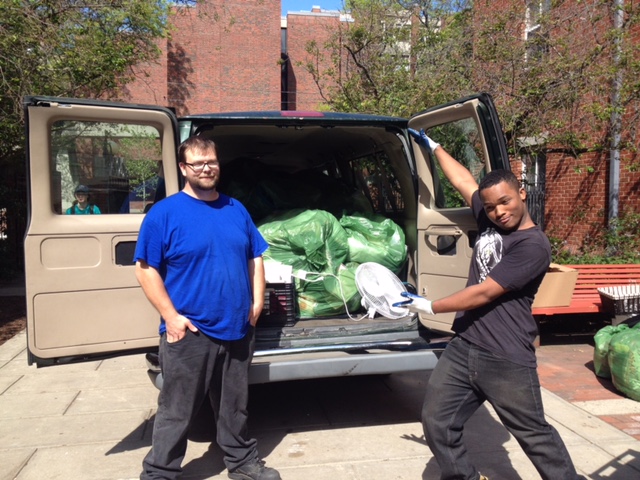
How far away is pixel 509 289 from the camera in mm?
2699

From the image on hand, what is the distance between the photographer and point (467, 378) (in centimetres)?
291

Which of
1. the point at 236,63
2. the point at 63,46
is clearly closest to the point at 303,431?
the point at 63,46

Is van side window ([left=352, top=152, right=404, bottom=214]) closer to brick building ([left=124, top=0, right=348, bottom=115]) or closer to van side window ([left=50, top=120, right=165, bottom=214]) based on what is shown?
van side window ([left=50, top=120, right=165, bottom=214])

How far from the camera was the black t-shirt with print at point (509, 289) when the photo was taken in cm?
268

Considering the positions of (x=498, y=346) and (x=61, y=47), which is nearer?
(x=498, y=346)

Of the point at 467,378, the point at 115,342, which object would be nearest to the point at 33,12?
the point at 115,342

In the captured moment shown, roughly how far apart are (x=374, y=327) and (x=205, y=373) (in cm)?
142

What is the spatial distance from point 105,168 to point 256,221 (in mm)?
1558

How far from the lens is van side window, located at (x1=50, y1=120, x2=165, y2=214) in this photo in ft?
11.9

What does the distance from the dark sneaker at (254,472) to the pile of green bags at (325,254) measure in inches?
51.7

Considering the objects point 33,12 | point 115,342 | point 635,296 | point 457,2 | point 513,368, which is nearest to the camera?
point 513,368

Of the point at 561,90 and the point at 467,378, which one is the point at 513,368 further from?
the point at 561,90

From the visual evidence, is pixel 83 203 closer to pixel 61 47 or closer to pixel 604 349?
pixel 604 349

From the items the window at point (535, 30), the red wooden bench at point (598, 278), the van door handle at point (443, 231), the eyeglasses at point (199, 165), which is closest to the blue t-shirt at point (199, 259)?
the eyeglasses at point (199, 165)
